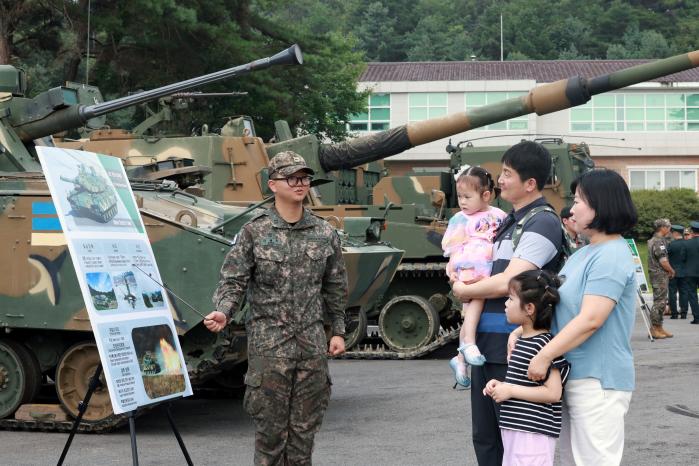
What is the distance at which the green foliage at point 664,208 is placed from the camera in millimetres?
41219

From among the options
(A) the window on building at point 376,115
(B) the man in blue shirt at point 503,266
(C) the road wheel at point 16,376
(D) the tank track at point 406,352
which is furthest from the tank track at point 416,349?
(A) the window on building at point 376,115

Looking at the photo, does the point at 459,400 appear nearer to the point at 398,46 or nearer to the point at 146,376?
the point at 146,376

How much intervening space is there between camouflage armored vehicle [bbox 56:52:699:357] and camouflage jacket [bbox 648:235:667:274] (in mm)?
3763

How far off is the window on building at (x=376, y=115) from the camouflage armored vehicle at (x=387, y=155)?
111 ft

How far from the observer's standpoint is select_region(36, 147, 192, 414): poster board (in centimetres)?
A: 632

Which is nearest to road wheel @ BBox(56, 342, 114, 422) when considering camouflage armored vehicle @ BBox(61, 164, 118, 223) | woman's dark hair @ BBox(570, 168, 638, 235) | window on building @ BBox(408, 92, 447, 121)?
camouflage armored vehicle @ BBox(61, 164, 118, 223)

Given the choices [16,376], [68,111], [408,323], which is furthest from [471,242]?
[408,323]

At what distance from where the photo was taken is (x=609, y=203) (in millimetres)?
4758

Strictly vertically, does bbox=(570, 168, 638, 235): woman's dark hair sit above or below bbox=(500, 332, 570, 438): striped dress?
above

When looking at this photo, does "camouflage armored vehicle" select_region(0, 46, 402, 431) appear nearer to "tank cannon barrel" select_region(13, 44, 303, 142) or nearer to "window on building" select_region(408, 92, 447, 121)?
"tank cannon barrel" select_region(13, 44, 303, 142)

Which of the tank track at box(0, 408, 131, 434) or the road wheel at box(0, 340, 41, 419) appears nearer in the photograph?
the tank track at box(0, 408, 131, 434)

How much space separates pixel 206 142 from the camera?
14.1 m

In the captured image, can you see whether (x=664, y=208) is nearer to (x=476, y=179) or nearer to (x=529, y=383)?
(x=476, y=179)

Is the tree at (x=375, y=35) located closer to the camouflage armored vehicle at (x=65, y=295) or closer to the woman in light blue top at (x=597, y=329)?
the camouflage armored vehicle at (x=65, y=295)
